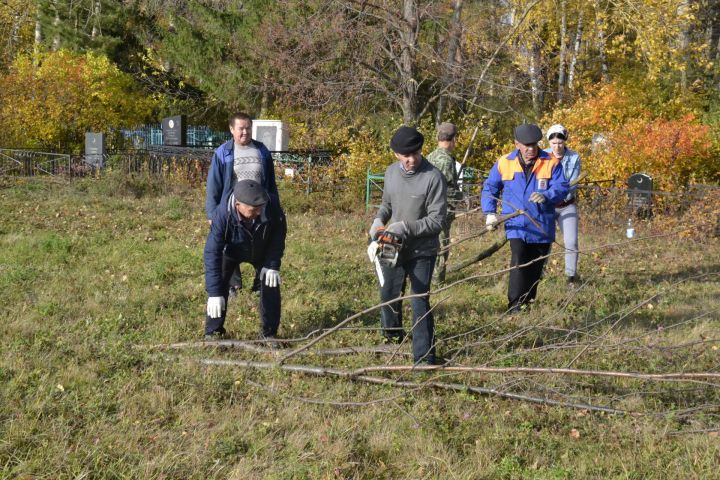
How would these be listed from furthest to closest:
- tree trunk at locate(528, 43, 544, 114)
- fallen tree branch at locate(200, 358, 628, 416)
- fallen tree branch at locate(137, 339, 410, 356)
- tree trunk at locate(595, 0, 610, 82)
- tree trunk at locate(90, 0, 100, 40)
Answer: tree trunk at locate(90, 0, 100, 40) → tree trunk at locate(595, 0, 610, 82) → tree trunk at locate(528, 43, 544, 114) → fallen tree branch at locate(137, 339, 410, 356) → fallen tree branch at locate(200, 358, 628, 416)

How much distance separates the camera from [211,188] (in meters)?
6.82

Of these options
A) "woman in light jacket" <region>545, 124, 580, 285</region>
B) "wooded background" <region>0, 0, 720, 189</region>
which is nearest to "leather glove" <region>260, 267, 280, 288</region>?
"woman in light jacket" <region>545, 124, 580, 285</region>

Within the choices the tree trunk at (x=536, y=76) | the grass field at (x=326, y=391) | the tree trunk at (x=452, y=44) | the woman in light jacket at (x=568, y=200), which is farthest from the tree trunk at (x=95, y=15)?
the woman in light jacket at (x=568, y=200)

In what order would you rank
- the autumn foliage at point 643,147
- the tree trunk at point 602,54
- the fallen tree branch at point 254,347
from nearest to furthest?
the fallen tree branch at point 254,347
the autumn foliage at point 643,147
the tree trunk at point 602,54

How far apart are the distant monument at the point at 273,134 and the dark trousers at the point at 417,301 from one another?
1818 cm

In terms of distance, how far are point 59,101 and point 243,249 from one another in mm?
21096

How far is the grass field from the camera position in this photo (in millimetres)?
3789

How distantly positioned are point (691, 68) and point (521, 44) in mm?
6130

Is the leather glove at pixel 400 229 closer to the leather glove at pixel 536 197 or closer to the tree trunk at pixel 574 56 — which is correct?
the leather glove at pixel 536 197

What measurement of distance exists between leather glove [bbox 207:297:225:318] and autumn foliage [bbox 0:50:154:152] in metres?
20.2

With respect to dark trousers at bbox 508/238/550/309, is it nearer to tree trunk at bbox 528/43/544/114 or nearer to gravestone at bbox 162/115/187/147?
tree trunk at bbox 528/43/544/114

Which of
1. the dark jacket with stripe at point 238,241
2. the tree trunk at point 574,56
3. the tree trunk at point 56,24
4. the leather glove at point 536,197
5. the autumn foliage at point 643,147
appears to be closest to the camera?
the dark jacket with stripe at point 238,241

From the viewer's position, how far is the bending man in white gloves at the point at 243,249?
541 centimetres

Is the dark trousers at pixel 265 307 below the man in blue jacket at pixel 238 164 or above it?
below
